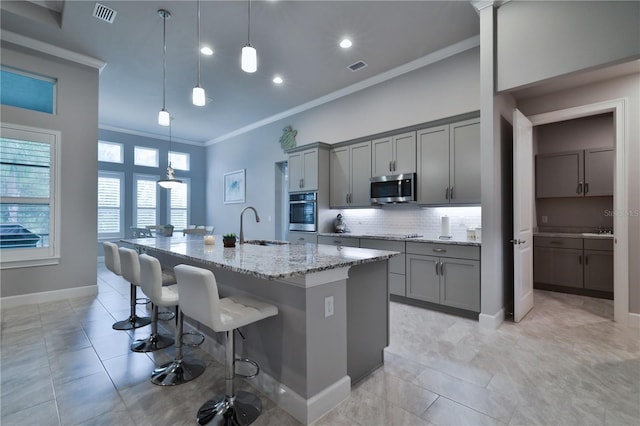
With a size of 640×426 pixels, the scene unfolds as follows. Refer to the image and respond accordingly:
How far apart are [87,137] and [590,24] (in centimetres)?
602

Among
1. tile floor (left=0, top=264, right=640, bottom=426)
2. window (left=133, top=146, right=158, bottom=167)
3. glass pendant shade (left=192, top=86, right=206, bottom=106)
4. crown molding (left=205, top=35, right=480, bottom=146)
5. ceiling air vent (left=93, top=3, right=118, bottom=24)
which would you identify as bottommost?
tile floor (left=0, top=264, right=640, bottom=426)

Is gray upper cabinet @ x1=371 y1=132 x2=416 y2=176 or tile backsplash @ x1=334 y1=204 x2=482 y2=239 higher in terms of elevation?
gray upper cabinet @ x1=371 y1=132 x2=416 y2=176

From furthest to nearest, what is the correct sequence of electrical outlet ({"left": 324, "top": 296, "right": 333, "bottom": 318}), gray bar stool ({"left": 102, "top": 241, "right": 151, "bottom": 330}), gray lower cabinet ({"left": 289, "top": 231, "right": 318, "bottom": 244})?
gray lower cabinet ({"left": 289, "top": 231, "right": 318, "bottom": 244}) < gray bar stool ({"left": 102, "top": 241, "right": 151, "bottom": 330}) < electrical outlet ({"left": 324, "top": 296, "right": 333, "bottom": 318})

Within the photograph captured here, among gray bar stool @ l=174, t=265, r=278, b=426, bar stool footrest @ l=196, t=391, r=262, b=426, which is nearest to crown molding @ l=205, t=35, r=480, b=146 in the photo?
gray bar stool @ l=174, t=265, r=278, b=426

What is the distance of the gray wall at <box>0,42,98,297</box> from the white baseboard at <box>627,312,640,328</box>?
22.3 feet

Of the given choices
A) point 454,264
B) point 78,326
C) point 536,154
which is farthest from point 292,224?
point 536,154

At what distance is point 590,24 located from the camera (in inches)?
101

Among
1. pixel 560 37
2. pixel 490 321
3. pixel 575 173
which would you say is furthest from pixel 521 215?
pixel 575 173

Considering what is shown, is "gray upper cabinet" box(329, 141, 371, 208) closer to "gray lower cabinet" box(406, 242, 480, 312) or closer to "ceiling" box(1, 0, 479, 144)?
"ceiling" box(1, 0, 479, 144)

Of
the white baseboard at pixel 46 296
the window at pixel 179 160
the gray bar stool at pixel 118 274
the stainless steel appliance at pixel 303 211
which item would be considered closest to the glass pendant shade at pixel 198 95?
the gray bar stool at pixel 118 274

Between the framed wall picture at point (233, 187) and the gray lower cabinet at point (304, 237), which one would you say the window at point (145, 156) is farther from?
the gray lower cabinet at point (304, 237)

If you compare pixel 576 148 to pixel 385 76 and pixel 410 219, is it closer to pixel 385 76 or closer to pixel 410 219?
pixel 410 219

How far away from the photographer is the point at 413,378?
217cm

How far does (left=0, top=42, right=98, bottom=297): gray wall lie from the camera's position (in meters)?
3.91
